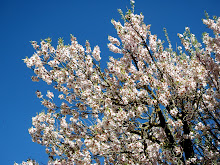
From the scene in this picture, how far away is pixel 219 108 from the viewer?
24.9 feet

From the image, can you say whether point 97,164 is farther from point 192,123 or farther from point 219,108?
point 219,108

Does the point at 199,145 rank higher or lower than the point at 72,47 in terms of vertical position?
lower

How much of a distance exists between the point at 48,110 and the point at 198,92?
535 cm

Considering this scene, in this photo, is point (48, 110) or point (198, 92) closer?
point (198, 92)

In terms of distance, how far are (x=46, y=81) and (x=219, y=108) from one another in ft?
19.9

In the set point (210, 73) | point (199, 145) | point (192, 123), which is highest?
point (210, 73)

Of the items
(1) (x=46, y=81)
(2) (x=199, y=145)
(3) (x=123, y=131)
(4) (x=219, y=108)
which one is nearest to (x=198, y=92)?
(4) (x=219, y=108)

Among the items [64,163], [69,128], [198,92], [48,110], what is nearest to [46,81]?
[48,110]

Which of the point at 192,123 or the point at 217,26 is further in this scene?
the point at 217,26

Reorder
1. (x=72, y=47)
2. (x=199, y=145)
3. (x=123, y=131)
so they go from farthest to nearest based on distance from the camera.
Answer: (x=72, y=47)
(x=199, y=145)
(x=123, y=131)

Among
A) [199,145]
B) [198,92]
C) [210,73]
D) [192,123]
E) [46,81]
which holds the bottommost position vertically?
[199,145]

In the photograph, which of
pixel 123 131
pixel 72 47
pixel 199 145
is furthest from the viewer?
pixel 72 47

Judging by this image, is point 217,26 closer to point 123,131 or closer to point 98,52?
point 98,52

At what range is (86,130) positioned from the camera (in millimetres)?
8234
